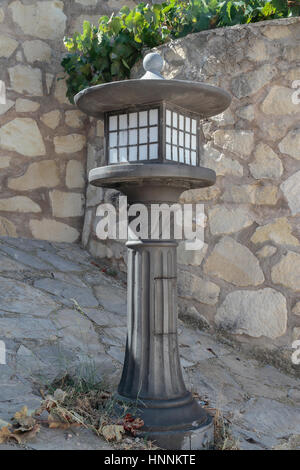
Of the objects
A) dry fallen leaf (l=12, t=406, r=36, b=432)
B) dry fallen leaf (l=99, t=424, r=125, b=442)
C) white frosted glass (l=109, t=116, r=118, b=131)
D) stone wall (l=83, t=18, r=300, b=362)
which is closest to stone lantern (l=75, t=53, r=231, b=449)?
white frosted glass (l=109, t=116, r=118, b=131)

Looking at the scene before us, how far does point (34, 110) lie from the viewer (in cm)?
425

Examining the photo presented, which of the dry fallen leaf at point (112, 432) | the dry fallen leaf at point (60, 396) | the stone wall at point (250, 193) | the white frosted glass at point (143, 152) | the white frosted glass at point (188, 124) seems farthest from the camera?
the stone wall at point (250, 193)

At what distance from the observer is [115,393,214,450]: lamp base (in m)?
1.95

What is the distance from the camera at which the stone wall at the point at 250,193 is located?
9.99 feet

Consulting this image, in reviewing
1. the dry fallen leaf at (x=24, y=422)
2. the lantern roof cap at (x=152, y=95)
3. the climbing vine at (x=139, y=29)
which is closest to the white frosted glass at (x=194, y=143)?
the lantern roof cap at (x=152, y=95)

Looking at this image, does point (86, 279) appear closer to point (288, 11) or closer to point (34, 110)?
point (34, 110)

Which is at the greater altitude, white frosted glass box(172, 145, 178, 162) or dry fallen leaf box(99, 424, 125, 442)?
white frosted glass box(172, 145, 178, 162)

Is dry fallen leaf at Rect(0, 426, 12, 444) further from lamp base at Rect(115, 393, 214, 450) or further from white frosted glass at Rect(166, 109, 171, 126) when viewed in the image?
white frosted glass at Rect(166, 109, 171, 126)

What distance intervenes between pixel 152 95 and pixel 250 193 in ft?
4.45

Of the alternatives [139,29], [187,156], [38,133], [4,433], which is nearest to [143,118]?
[187,156]

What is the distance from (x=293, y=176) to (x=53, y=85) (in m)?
2.27

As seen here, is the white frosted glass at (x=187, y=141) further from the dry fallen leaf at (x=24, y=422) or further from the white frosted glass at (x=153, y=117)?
the dry fallen leaf at (x=24, y=422)

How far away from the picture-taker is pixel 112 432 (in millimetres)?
1874

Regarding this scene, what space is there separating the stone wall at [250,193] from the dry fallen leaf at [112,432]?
144 centimetres
